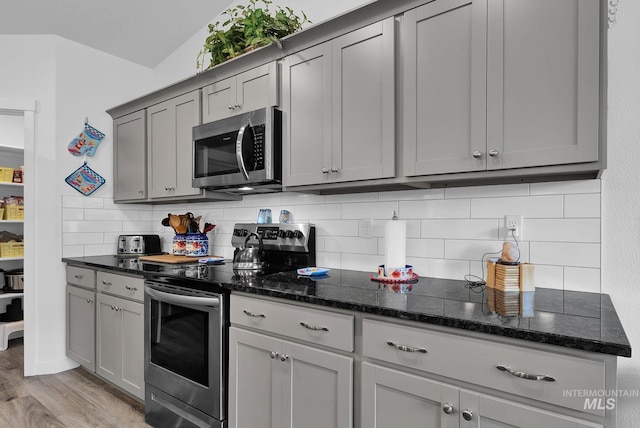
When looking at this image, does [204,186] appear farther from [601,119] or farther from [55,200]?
[601,119]

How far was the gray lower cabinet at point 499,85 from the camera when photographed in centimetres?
130

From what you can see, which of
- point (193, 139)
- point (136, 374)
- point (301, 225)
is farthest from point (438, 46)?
point (136, 374)

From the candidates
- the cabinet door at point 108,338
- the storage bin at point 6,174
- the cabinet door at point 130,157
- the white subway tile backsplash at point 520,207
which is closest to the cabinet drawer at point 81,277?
the cabinet door at point 108,338

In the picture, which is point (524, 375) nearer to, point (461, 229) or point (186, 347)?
point (461, 229)

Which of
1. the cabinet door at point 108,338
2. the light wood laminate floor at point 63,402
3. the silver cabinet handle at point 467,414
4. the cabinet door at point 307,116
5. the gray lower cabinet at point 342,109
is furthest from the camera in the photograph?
the cabinet door at point 108,338

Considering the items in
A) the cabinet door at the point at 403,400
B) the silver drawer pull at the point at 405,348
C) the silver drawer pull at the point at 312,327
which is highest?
the silver drawer pull at the point at 405,348

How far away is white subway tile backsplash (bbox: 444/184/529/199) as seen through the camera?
1708 millimetres

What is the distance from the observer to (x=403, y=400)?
4.21ft

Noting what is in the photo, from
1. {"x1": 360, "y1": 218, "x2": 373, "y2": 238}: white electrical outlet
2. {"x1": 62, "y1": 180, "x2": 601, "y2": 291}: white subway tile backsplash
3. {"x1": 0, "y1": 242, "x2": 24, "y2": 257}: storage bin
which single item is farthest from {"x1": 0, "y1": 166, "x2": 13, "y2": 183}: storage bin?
{"x1": 360, "y1": 218, "x2": 373, "y2": 238}: white electrical outlet

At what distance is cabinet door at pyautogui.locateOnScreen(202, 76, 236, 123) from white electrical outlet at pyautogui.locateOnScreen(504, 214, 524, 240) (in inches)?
67.1

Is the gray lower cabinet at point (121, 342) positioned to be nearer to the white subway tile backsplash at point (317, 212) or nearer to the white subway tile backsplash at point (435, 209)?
the white subway tile backsplash at point (317, 212)

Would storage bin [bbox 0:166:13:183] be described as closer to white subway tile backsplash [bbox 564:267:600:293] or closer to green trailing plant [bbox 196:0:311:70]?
green trailing plant [bbox 196:0:311:70]

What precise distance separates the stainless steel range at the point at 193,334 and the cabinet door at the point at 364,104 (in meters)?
0.63

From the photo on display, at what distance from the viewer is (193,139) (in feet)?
8.65
